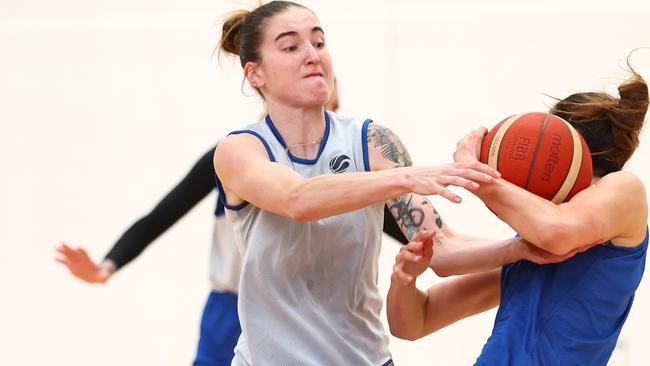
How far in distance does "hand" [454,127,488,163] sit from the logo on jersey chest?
345 mm

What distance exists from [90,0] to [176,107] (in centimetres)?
303

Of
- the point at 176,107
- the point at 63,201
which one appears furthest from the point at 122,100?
the point at 63,201

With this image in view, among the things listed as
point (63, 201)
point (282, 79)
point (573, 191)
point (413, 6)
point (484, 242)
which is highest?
point (282, 79)

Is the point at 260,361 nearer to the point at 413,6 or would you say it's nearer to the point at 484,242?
the point at 484,242

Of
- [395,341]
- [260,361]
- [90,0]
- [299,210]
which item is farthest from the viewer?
[90,0]

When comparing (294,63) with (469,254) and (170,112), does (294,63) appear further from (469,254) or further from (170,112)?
(170,112)

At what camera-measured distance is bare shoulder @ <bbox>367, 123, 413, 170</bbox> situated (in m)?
2.86

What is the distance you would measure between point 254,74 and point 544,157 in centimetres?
94

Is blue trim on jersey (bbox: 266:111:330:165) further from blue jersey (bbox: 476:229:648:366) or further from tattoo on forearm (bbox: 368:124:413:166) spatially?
blue jersey (bbox: 476:229:648:366)

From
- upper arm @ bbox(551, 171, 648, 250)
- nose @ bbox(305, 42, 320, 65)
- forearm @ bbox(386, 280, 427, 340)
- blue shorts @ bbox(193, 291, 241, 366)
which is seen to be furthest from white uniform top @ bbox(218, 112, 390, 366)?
blue shorts @ bbox(193, 291, 241, 366)

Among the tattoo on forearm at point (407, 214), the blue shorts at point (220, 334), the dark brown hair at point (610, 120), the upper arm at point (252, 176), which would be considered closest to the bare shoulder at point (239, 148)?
the upper arm at point (252, 176)

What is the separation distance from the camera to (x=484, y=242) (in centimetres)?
291

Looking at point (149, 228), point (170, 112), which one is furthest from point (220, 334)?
point (170, 112)

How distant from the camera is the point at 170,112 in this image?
10266 mm
